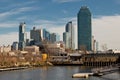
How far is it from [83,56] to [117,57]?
22350mm

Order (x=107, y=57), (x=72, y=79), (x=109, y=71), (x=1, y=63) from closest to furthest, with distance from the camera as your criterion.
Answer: (x=72, y=79)
(x=109, y=71)
(x=1, y=63)
(x=107, y=57)

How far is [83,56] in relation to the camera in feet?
622

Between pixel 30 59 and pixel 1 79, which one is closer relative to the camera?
pixel 1 79

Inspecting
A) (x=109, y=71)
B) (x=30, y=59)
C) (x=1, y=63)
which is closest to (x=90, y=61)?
(x=30, y=59)

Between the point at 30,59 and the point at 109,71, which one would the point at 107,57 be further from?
the point at 109,71

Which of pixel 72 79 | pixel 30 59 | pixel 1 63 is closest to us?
pixel 72 79

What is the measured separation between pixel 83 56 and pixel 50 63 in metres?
27.7

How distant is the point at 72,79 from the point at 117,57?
111857mm

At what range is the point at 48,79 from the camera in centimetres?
6800

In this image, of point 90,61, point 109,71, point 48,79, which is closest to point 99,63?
point 90,61

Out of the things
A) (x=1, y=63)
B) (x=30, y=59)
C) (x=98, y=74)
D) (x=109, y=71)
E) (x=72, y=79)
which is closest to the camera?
(x=72, y=79)

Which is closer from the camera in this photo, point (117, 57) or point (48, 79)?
point (48, 79)

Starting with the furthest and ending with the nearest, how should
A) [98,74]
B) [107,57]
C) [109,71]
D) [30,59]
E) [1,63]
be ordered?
[107,57]
[30,59]
[1,63]
[109,71]
[98,74]

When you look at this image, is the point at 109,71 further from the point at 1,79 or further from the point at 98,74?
the point at 1,79
